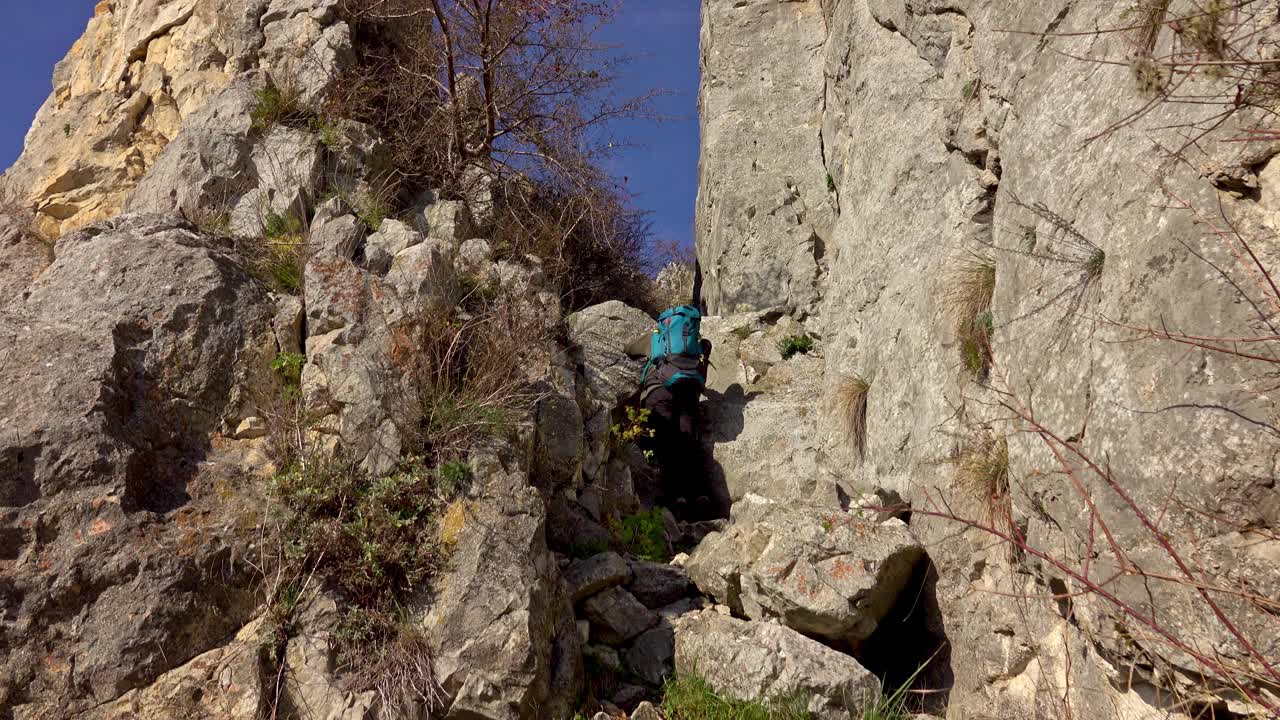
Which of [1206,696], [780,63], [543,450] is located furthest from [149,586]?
[780,63]

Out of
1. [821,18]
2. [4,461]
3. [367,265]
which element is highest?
[821,18]

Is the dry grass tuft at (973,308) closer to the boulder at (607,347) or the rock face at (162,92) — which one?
the boulder at (607,347)

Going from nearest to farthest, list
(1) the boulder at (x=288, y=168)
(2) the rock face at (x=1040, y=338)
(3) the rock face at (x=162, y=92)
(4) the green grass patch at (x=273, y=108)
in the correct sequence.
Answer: (2) the rock face at (x=1040, y=338)
(1) the boulder at (x=288, y=168)
(4) the green grass patch at (x=273, y=108)
(3) the rock face at (x=162, y=92)

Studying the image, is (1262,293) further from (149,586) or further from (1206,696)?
(149,586)

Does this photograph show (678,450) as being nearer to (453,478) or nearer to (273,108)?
(453,478)

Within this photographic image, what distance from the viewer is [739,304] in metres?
9.94

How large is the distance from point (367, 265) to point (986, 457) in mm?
4909

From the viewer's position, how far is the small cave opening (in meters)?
5.43

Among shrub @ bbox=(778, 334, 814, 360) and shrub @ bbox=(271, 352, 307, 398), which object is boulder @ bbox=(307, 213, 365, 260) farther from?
shrub @ bbox=(778, 334, 814, 360)

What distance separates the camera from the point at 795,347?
9.13 meters

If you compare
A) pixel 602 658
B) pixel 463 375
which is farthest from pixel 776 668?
pixel 463 375

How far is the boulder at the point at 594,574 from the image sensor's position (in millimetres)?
5809

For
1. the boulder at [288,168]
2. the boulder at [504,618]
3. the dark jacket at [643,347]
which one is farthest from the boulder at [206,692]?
the dark jacket at [643,347]

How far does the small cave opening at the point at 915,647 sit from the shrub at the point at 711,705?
2.60ft
